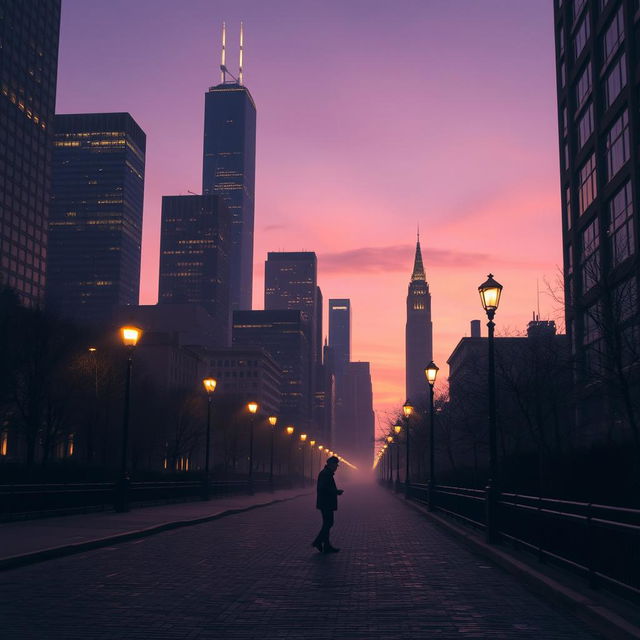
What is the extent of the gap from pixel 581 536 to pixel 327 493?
275 inches

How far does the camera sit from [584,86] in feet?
185

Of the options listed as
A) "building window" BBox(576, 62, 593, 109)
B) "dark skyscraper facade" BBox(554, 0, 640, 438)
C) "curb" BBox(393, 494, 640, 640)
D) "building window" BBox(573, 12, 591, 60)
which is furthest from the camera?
"building window" BBox(573, 12, 591, 60)

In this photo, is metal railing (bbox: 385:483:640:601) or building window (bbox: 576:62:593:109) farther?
building window (bbox: 576:62:593:109)

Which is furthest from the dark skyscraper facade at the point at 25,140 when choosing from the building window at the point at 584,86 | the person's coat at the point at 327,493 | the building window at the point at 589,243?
the person's coat at the point at 327,493

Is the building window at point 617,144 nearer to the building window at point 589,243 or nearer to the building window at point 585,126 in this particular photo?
the building window at point 589,243

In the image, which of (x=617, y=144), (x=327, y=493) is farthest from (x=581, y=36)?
(x=327, y=493)

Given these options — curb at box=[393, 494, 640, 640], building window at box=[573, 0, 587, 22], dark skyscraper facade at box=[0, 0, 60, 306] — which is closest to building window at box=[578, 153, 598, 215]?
building window at box=[573, 0, 587, 22]

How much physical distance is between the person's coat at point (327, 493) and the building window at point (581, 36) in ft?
155

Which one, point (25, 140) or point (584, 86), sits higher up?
point (25, 140)

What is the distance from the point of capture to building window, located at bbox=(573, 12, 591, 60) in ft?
181

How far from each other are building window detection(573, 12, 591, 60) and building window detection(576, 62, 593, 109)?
5.61ft

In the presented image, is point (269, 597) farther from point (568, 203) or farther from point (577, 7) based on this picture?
point (577, 7)

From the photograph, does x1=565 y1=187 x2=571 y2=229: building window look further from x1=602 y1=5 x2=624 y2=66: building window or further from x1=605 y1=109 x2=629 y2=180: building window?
x1=602 y1=5 x2=624 y2=66: building window

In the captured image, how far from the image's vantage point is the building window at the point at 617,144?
1822 inches
